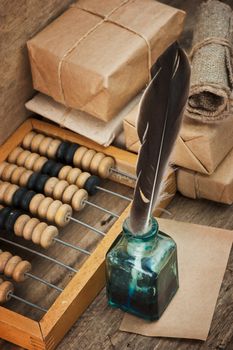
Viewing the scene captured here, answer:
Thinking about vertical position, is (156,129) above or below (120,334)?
above

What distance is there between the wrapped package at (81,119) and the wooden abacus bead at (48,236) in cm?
21

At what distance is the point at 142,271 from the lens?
1.12 m

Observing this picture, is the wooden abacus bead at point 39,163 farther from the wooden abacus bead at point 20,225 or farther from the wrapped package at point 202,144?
the wrapped package at point 202,144

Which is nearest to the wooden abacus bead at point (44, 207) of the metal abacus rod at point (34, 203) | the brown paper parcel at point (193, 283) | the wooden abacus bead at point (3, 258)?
the metal abacus rod at point (34, 203)

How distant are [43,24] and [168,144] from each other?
56 centimetres

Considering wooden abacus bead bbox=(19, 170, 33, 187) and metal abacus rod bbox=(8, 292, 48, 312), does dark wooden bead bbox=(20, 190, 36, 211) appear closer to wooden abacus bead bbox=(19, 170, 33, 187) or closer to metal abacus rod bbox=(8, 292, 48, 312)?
wooden abacus bead bbox=(19, 170, 33, 187)

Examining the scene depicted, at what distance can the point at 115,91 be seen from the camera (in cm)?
137

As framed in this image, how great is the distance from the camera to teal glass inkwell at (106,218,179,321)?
3.66 feet

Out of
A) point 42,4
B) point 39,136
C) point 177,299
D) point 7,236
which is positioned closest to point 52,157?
point 39,136

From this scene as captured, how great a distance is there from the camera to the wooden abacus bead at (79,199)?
1340 millimetres

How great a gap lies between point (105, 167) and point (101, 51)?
0.22 meters

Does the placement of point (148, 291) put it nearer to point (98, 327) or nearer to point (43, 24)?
point (98, 327)

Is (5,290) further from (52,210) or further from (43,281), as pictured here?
(52,210)

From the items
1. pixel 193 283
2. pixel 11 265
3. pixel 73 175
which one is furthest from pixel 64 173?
pixel 193 283
